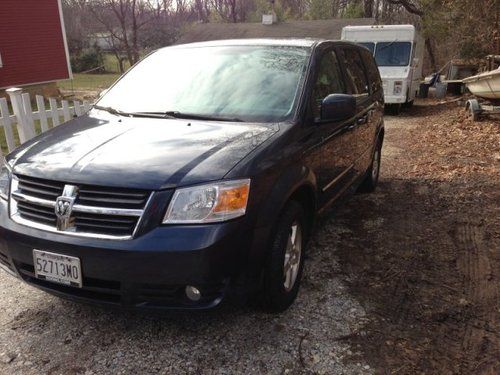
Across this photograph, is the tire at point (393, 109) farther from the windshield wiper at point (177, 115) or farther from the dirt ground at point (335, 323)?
the windshield wiper at point (177, 115)

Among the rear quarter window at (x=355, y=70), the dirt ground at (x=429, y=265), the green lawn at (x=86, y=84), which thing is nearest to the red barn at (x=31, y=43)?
the green lawn at (x=86, y=84)

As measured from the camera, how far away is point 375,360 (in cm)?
276

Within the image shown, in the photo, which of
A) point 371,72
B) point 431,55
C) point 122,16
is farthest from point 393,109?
point 122,16

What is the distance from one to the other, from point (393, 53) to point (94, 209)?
47.7ft

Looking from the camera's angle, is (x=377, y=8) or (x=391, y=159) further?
(x=377, y=8)

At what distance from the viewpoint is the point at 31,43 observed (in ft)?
60.4

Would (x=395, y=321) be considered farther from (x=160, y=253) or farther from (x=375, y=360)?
(x=160, y=253)

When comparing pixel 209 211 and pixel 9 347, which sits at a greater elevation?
pixel 209 211

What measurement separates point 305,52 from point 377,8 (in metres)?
33.6

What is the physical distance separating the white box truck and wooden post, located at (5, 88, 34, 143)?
1148 centimetres

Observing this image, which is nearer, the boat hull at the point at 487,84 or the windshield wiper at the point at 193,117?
the windshield wiper at the point at 193,117

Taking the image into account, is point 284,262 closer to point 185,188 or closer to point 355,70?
point 185,188

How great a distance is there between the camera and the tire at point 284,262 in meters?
2.91

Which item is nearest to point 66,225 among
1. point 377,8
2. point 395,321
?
point 395,321
